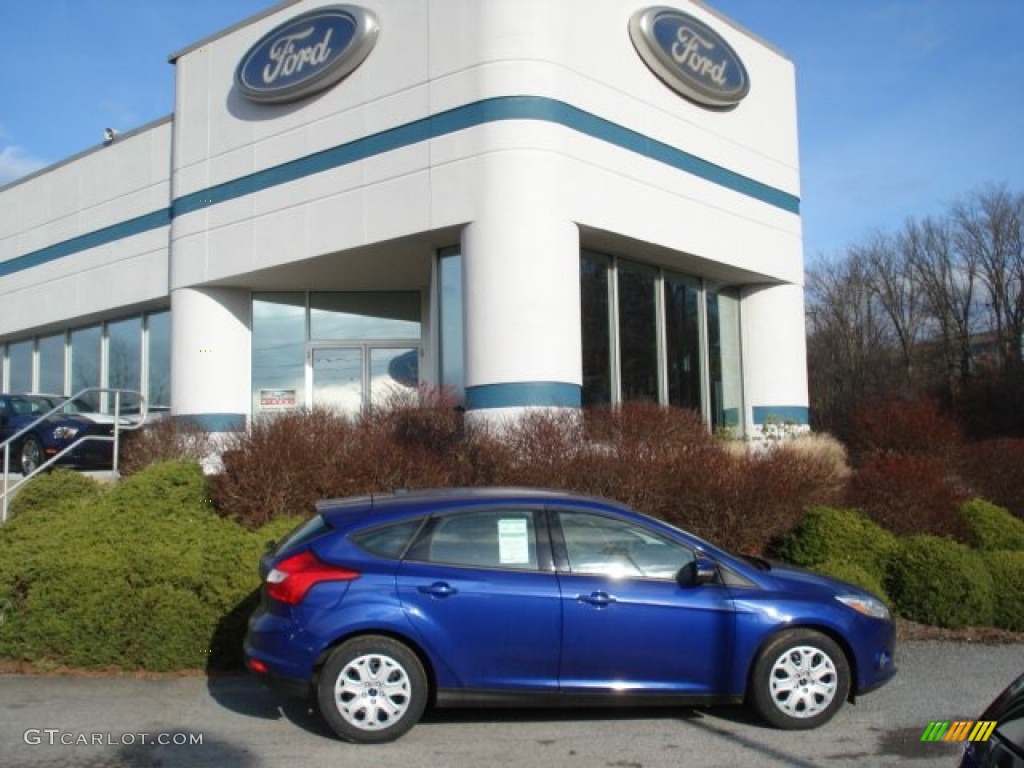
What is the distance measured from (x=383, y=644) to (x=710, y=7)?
13.6 metres

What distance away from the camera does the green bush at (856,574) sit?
8.31 metres

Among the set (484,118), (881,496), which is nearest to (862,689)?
(881,496)

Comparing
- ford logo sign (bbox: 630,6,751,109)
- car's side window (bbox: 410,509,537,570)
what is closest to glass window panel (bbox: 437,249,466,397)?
ford logo sign (bbox: 630,6,751,109)

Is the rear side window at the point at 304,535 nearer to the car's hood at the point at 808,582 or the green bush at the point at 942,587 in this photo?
the car's hood at the point at 808,582

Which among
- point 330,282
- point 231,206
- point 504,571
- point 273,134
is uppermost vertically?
point 273,134

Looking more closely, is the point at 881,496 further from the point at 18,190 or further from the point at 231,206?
the point at 18,190

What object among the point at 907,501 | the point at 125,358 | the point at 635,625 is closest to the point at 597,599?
the point at 635,625

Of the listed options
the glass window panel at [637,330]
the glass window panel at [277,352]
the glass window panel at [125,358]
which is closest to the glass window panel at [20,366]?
the glass window panel at [125,358]

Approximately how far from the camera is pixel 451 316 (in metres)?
13.9

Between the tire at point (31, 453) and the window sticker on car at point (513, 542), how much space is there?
36.2 ft

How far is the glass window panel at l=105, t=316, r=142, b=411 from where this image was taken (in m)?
18.9

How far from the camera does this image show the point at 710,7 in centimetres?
1595

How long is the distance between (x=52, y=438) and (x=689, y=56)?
11323 millimetres

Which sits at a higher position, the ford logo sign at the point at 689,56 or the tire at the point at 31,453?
the ford logo sign at the point at 689,56
